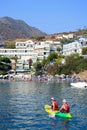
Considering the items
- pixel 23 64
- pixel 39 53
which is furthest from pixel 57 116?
pixel 39 53

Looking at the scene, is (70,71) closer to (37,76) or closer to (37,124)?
(37,76)

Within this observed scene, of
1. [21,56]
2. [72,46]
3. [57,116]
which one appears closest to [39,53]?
[21,56]

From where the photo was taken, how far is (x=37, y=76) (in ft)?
379

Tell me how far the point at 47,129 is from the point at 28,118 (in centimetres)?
462

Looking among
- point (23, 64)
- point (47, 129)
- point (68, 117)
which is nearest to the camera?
point (47, 129)

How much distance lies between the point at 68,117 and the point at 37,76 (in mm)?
85175

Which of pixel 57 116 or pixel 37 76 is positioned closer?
pixel 57 116

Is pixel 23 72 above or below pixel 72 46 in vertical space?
below

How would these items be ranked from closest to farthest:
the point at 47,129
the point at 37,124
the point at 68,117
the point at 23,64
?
the point at 47,129
the point at 37,124
the point at 68,117
the point at 23,64

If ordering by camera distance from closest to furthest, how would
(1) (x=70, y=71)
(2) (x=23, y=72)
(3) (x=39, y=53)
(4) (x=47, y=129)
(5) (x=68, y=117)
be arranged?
(4) (x=47, y=129), (5) (x=68, y=117), (1) (x=70, y=71), (2) (x=23, y=72), (3) (x=39, y=53)

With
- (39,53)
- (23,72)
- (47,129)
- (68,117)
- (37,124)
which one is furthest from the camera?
(39,53)

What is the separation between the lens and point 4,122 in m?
28.9

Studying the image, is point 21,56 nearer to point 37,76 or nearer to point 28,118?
point 37,76

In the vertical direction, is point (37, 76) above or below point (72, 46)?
below
